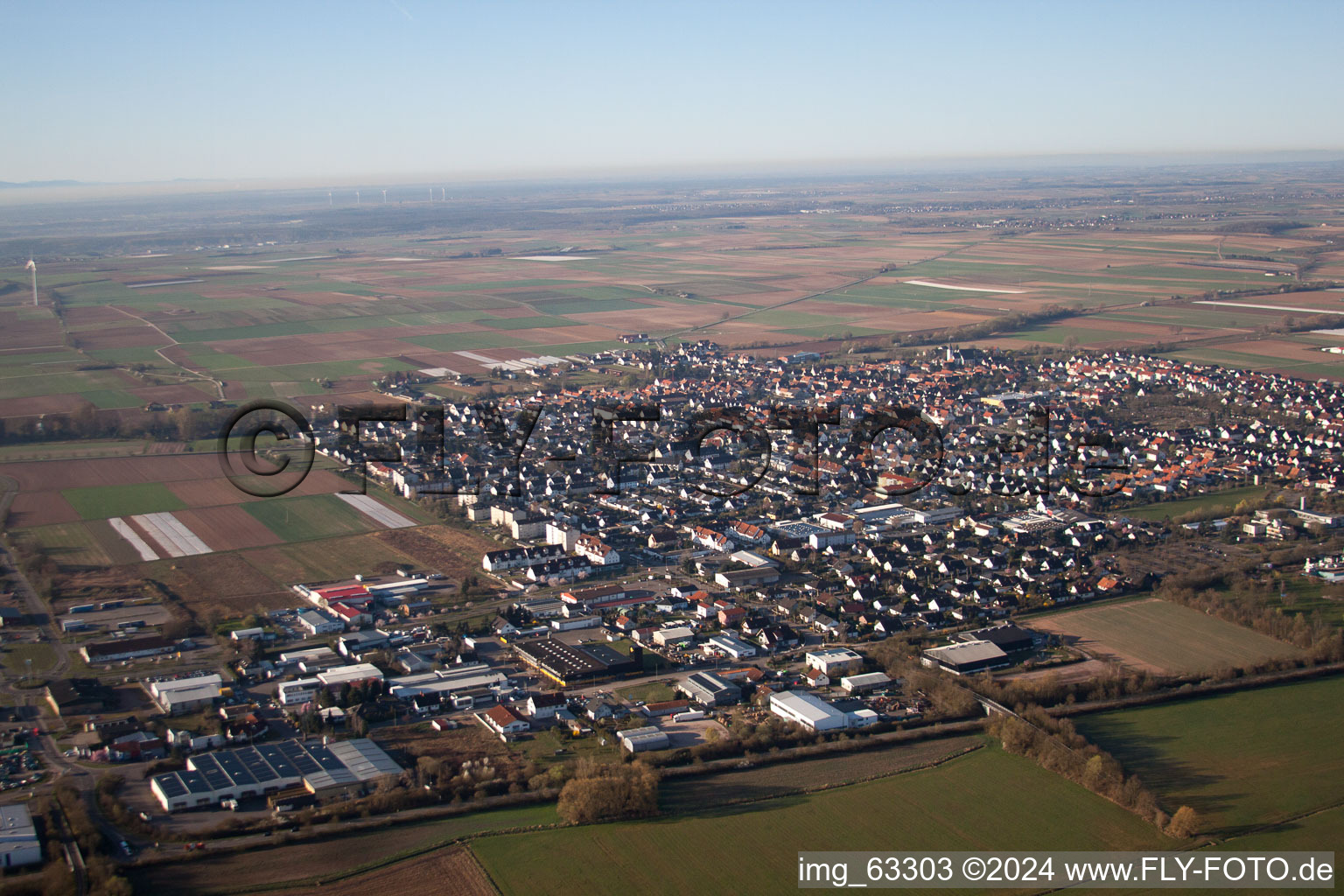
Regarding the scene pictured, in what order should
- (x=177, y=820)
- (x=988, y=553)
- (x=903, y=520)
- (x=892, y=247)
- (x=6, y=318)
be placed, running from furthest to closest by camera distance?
1. (x=892, y=247)
2. (x=6, y=318)
3. (x=903, y=520)
4. (x=988, y=553)
5. (x=177, y=820)

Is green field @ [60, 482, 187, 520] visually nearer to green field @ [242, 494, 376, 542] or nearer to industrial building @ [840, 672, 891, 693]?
green field @ [242, 494, 376, 542]

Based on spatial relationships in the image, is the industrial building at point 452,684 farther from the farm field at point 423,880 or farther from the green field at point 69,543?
the green field at point 69,543

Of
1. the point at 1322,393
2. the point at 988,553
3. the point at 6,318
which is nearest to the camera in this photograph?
the point at 988,553

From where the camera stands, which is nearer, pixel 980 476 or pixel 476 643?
pixel 476 643

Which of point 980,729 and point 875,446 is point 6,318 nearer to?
point 875,446

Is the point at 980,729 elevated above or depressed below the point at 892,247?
below

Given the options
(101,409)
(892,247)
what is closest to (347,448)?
(101,409)
